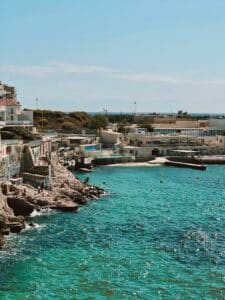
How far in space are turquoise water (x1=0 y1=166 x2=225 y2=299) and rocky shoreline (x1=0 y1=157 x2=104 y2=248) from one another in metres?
1.27

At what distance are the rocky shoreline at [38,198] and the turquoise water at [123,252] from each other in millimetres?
1265

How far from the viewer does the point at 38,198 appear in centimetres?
5619

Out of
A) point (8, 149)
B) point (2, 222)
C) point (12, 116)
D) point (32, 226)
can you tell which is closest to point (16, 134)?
point (12, 116)

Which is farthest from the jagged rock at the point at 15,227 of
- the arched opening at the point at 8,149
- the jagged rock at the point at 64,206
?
the arched opening at the point at 8,149

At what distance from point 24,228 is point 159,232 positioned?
36.3ft

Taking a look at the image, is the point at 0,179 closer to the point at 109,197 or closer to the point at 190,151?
the point at 109,197

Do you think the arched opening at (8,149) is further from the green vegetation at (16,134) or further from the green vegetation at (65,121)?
the green vegetation at (65,121)

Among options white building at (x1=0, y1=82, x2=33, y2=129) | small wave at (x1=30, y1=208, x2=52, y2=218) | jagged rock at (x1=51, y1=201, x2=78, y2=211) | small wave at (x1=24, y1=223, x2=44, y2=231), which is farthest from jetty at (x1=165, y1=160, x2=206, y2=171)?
small wave at (x1=24, y1=223, x2=44, y2=231)

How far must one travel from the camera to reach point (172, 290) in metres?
32.9

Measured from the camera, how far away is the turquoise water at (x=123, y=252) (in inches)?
1305

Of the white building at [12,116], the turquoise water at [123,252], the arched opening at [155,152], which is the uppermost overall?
the white building at [12,116]

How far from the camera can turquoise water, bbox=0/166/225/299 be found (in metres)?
33.2

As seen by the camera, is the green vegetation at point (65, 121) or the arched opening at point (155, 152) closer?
the arched opening at point (155, 152)

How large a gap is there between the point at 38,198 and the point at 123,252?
1728 centimetres
